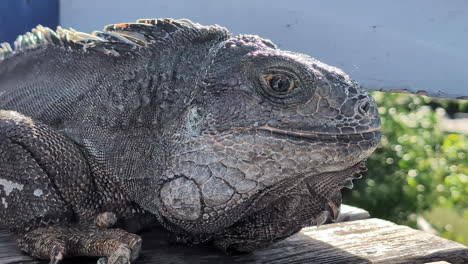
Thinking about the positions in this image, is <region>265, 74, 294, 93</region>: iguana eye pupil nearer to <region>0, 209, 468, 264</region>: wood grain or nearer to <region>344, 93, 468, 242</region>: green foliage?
<region>0, 209, 468, 264</region>: wood grain

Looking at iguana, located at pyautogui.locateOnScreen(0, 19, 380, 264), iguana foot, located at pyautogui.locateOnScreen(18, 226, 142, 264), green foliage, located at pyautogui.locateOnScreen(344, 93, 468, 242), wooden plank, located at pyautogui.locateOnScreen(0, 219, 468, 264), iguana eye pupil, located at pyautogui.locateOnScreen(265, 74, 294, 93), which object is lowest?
green foliage, located at pyautogui.locateOnScreen(344, 93, 468, 242)

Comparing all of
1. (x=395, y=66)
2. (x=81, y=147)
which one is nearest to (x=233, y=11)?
(x=395, y=66)

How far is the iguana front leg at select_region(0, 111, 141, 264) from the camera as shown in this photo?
2281 millimetres

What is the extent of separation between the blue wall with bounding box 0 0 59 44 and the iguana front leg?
158 cm

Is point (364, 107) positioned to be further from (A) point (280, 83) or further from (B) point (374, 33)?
(B) point (374, 33)

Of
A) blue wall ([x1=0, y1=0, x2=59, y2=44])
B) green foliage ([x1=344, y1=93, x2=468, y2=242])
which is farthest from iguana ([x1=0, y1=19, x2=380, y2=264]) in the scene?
green foliage ([x1=344, y1=93, x2=468, y2=242])

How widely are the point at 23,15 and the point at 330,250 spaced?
2.57m

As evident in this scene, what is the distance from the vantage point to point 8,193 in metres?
2.36

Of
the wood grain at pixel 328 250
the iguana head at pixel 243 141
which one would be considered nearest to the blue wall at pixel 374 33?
the iguana head at pixel 243 141

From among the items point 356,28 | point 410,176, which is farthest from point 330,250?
point 410,176

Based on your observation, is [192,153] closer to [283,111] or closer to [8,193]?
[283,111]

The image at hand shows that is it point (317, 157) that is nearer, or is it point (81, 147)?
point (317, 157)

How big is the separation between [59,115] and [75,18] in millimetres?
1371

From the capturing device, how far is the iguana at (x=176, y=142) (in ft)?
6.72
